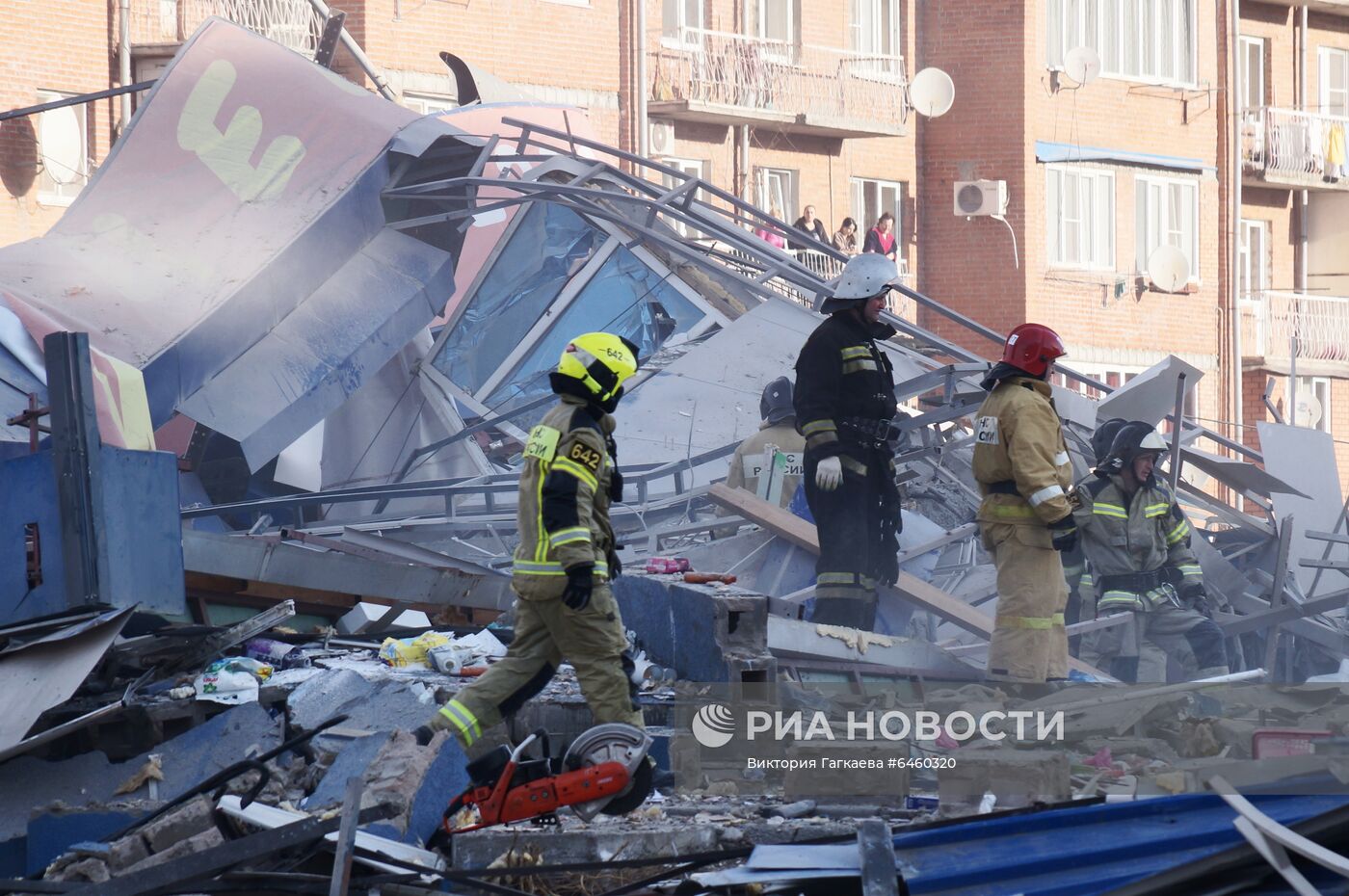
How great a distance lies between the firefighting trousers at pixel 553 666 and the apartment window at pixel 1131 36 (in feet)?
72.9

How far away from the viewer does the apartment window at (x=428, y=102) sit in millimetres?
21297

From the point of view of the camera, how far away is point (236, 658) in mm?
7977

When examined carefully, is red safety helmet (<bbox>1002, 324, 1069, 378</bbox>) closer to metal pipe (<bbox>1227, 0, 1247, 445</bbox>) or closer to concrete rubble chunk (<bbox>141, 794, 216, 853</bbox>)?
concrete rubble chunk (<bbox>141, 794, 216, 853</bbox>)

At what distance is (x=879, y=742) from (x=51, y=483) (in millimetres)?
3640

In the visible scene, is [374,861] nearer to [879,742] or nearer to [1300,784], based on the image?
[879,742]

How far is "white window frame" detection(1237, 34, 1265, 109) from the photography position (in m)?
29.8

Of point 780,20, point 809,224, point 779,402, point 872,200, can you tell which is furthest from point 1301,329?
point 779,402

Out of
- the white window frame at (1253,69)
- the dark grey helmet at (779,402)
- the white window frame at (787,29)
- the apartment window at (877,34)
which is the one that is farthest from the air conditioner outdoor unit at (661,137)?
the dark grey helmet at (779,402)

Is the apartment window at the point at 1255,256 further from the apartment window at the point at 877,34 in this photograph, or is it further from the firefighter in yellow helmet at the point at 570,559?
the firefighter in yellow helmet at the point at 570,559

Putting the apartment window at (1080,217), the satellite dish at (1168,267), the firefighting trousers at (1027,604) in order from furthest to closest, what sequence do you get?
the satellite dish at (1168,267) < the apartment window at (1080,217) < the firefighting trousers at (1027,604)

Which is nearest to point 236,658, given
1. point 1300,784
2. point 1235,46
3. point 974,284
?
point 1300,784

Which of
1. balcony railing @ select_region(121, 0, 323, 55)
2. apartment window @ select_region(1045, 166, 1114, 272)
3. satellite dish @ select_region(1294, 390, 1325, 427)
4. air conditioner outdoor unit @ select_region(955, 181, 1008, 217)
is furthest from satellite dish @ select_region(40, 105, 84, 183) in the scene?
satellite dish @ select_region(1294, 390, 1325, 427)

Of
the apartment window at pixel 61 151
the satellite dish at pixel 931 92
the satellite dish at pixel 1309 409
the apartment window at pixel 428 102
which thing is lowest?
the satellite dish at pixel 1309 409

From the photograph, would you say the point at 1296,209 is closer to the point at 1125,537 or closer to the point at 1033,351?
the point at 1125,537
